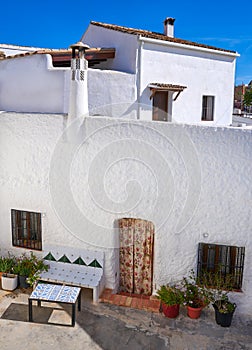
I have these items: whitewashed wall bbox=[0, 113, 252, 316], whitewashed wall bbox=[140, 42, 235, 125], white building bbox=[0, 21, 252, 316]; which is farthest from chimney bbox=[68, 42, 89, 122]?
whitewashed wall bbox=[140, 42, 235, 125]

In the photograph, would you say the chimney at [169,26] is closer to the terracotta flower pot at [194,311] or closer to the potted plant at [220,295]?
the potted plant at [220,295]

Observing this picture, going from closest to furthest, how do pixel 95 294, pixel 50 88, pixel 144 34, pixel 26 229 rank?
pixel 95 294 < pixel 26 229 < pixel 50 88 < pixel 144 34

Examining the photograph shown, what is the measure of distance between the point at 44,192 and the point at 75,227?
4.83 ft

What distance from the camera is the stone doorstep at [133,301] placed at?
33.5 ft

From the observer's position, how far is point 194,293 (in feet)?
32.7

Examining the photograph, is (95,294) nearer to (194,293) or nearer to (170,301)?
(170,301)

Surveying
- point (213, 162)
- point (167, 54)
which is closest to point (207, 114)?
point (167, 54)

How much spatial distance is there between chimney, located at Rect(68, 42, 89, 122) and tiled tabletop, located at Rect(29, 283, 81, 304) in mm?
4946

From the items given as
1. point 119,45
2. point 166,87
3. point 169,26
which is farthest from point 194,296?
point 169,26

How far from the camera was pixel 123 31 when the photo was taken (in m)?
13.8

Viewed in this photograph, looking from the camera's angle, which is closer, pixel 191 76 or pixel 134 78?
pixel 134 78

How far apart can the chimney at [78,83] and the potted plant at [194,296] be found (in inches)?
227

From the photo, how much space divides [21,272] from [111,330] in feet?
11.7

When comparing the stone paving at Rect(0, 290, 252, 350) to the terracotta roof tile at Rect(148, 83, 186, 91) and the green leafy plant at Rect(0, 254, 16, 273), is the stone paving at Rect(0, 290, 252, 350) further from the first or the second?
the terracotta roof tile at Rect(148, 83, 186, 91)
